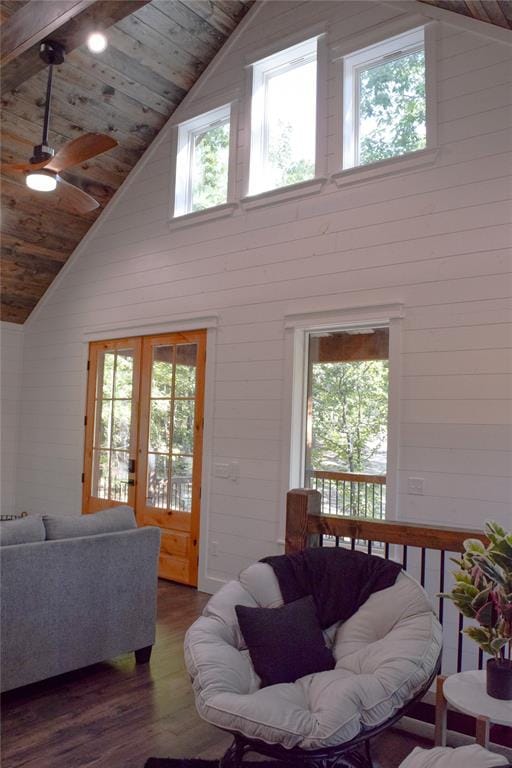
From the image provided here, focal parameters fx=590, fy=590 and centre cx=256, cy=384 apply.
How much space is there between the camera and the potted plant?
6.39 feet

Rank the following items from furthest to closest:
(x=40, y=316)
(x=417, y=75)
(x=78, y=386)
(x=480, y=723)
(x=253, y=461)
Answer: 1. (x=40, y=316)
2. (x=78, y=386)
3. (x=253, y=461)
4. (x=417, y=75)
5. (x=480, y=723)

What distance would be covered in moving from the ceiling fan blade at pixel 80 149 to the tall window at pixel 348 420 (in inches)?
80.4

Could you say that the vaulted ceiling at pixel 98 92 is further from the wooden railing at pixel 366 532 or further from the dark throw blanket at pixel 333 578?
the dark throw blanket at pixel 333 578

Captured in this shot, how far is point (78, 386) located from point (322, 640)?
15.9 feet

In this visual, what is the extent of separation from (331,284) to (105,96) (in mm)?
2894

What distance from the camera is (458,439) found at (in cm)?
372

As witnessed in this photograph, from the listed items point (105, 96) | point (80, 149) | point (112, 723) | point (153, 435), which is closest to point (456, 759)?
point (112, 723)

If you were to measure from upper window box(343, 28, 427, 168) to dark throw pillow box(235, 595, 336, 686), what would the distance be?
10.7 ft

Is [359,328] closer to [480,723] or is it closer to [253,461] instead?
[253,461]

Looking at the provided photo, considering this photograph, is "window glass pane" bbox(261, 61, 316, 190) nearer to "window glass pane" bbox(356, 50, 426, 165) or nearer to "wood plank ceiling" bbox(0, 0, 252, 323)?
"window glass pane" bbox(356, 50, 426, 165)

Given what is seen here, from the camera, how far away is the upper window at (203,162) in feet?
18.0

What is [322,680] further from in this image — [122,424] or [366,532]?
[122,424]

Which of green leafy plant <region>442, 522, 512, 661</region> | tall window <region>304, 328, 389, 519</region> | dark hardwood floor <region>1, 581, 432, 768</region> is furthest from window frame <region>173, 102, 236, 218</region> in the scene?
green leafy plant <region>442, 522, 512, 661</region>

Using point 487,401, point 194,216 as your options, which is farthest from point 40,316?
point 487,401
